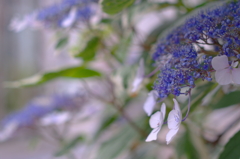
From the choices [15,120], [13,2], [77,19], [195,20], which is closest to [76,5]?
[77,19]

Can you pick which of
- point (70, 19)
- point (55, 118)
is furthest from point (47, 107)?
point (70, 19)

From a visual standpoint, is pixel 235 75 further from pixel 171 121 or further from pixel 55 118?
pixel 55 118

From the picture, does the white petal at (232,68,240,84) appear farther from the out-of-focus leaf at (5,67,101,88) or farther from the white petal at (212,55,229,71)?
the out-of-focus leaf at (5,67,101,88)

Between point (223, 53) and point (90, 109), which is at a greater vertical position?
point (90, 109)

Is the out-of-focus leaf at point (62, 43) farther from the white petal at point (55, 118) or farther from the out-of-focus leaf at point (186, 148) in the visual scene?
the out-of-focus leaf at point (186, 148)

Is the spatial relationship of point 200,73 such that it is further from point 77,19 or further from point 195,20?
point 77,19

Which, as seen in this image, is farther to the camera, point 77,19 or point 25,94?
point 25,94

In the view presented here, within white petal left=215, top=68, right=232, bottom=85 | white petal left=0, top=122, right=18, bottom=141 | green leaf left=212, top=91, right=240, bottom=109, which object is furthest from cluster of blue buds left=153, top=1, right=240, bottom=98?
white petal left=0, top=122, right=18, bottom=141
